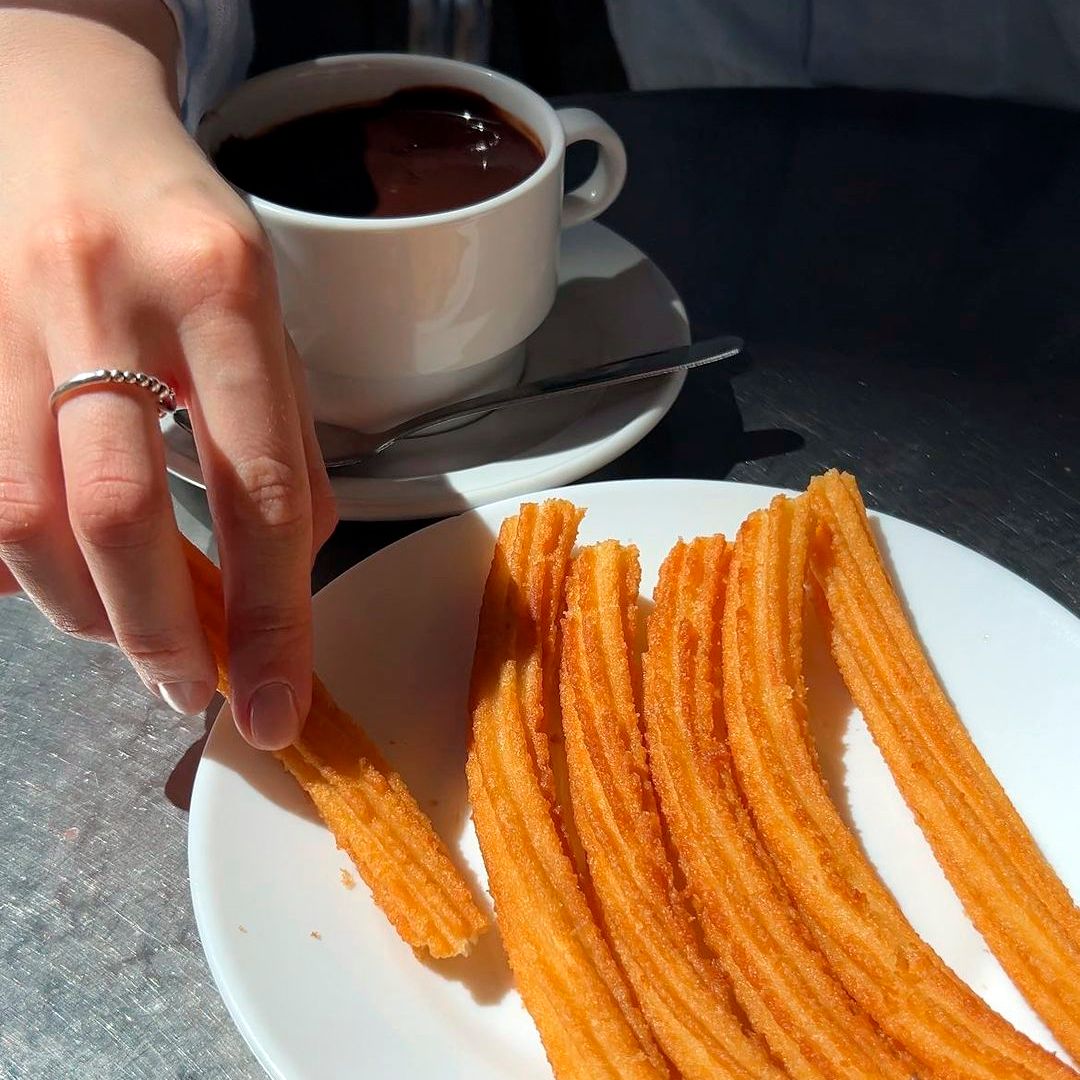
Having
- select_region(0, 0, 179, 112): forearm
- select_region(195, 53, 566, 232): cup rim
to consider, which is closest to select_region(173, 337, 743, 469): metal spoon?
select_region(195, 53, 566, 232): cup rim

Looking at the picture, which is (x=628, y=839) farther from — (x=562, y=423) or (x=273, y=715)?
(x=562, y=423)

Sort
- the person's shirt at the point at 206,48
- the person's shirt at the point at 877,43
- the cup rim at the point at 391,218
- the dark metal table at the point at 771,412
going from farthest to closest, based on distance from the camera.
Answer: the person's shirt at the point at 877,43 → the person's shirt at the point at 206,48 → the cup rim at the point at 391,218 → the dark metal table at the point at 771,412

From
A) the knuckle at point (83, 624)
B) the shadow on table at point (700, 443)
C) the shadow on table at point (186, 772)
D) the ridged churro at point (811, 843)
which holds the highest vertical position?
the knuckle at point (83, 624)

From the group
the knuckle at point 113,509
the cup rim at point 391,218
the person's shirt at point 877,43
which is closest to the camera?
the knuckle at point 113,509

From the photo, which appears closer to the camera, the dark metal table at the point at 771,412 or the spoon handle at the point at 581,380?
the dark metal table at the point at 771,412

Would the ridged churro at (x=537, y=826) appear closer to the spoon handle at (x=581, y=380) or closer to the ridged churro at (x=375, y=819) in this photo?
the ridged churro at (x=375, y=819)

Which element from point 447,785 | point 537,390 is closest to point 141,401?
point 447,785

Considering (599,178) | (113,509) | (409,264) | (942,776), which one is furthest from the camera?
(599,178)

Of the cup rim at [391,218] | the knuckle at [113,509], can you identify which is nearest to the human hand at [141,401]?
the knuckle at [113,509]
